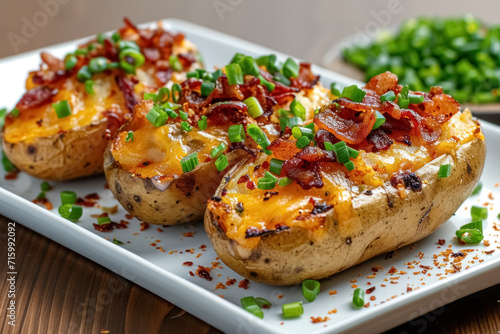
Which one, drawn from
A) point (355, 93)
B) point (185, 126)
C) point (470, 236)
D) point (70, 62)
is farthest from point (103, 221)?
point (470, 236)

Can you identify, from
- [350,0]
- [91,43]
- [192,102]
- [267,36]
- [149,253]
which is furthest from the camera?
[350,0]

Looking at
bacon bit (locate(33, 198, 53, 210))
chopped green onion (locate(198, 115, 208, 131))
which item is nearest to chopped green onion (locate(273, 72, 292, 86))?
chopped green onion (locate(198, 115, 208, 131))

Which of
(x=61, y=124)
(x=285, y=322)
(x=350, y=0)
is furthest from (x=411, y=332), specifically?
(x=350, y=0)

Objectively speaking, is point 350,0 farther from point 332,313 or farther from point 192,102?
point 332,313

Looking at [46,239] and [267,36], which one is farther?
[267,36]

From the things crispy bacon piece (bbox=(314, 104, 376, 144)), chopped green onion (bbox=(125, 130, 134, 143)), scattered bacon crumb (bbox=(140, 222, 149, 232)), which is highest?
crispy bacon piece (bbox=(314, 104, 376, 144))

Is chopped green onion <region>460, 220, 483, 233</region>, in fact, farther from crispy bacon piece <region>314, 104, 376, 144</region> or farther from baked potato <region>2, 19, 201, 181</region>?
baked potato <region>2, 19, 201, 181</region>

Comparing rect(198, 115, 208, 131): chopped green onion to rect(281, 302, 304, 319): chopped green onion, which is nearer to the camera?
rect(281, 302, 304, 319): chopped green onion
